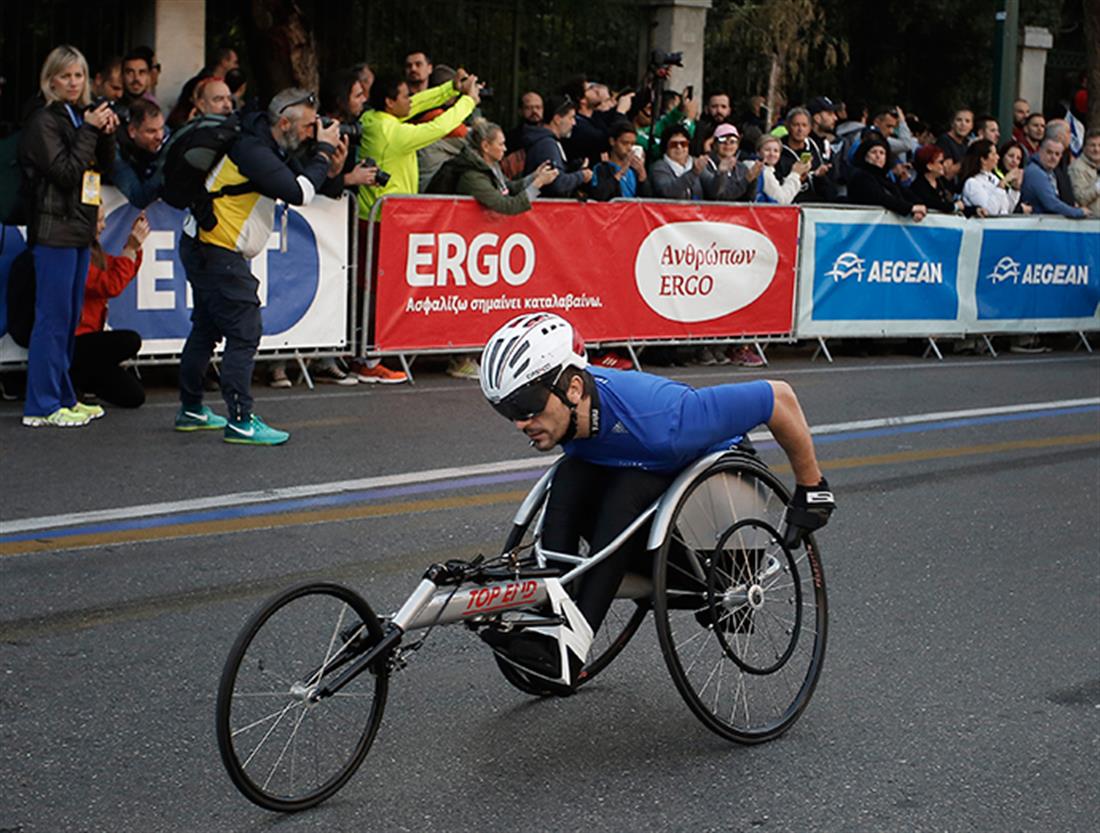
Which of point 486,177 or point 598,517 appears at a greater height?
point 486,177

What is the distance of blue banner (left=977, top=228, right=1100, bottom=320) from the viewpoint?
55.1 ft

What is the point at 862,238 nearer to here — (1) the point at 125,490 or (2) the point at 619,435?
(1) the point at 125,490

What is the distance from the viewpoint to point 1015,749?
18.2 ft

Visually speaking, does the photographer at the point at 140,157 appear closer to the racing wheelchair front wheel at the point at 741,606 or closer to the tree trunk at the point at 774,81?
the racing wheelchair front wheel at the point at 741,606

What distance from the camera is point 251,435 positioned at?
10195 millimetres

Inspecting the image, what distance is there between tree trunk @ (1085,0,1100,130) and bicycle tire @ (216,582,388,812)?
1920 centimetres

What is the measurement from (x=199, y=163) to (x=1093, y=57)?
51.0 feet

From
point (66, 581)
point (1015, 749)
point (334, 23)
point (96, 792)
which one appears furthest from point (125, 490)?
point (334, 23)

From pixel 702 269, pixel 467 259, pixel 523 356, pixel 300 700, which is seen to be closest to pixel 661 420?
pixel 523 356

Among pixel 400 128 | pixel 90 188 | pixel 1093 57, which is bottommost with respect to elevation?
pixel 90 188

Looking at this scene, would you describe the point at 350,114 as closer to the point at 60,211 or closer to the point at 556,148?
the point at 556,148

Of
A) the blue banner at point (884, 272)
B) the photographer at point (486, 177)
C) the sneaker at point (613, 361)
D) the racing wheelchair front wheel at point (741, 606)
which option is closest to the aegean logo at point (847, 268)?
the blue banner at point (884, 272)

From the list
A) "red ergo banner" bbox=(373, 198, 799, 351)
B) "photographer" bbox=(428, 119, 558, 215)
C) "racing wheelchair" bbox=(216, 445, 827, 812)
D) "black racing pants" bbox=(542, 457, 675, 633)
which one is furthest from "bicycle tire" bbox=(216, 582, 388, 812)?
"photographer" bbox=(428, 119, 558, 215)

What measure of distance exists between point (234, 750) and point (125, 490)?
4.47 m
